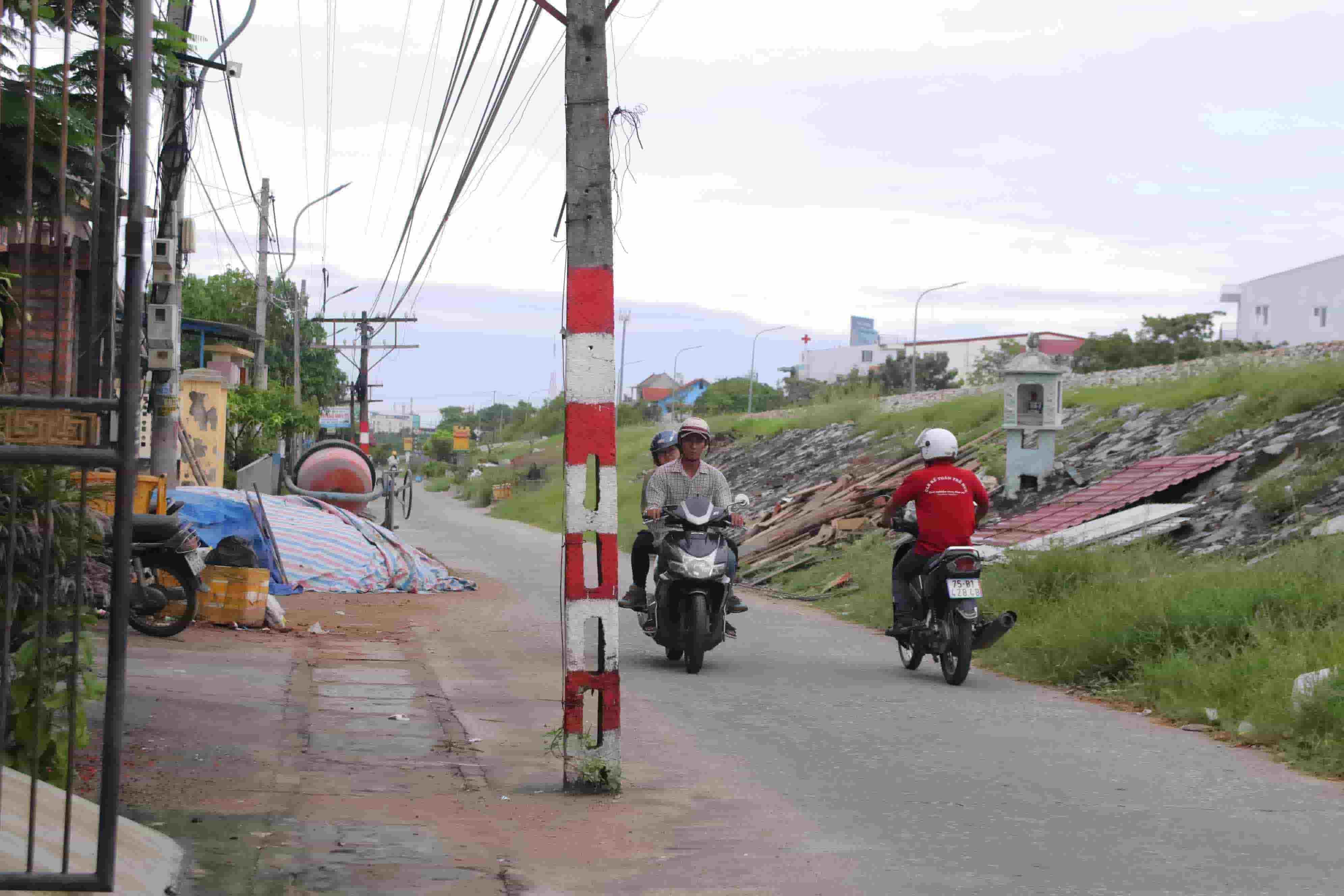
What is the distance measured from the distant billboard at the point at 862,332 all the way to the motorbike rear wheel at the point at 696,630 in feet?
404

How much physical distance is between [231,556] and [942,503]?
6.34 metres

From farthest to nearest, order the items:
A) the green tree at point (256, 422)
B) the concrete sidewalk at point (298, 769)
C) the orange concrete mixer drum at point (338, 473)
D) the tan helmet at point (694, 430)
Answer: the green tree at point (256, 422) → the orange concrete mixer drum at point (338, 473) → the tan helmet at point (694, 430) → the concrete sidewalk at point (298, 769)

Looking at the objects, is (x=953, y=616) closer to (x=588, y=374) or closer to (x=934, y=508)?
(x=934, y=508)

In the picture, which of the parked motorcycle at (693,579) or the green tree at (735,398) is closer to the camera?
the parked motorcycle at (693,579)

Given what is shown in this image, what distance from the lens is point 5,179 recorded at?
655 cm

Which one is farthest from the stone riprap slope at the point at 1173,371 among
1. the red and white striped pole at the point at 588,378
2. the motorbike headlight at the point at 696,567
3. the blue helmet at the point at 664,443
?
the red and white striped pole at the point at 588,378

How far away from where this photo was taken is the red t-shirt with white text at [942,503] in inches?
393

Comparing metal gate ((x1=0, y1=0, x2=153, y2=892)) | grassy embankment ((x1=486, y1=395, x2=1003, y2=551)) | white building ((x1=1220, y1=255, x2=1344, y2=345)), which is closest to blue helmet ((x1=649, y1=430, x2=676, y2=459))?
grassy embankment ((x1=486, y1=395, x2=1003, y2=551))


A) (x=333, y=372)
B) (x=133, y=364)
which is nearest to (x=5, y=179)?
(x=133, y=364)

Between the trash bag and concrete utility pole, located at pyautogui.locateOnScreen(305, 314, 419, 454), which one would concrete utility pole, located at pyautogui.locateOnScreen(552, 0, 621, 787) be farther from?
concrete utility pole, located at pyautogui.locateOnScreen(305, 314, 419, 454)

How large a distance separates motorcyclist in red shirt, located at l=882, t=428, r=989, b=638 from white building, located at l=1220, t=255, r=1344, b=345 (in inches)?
2609

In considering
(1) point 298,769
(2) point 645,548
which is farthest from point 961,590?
→ (1) point 298,769

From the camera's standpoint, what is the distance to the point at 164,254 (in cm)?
1409

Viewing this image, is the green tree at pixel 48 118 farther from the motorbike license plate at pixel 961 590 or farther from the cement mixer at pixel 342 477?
the cement mixer at pixel 342 477
